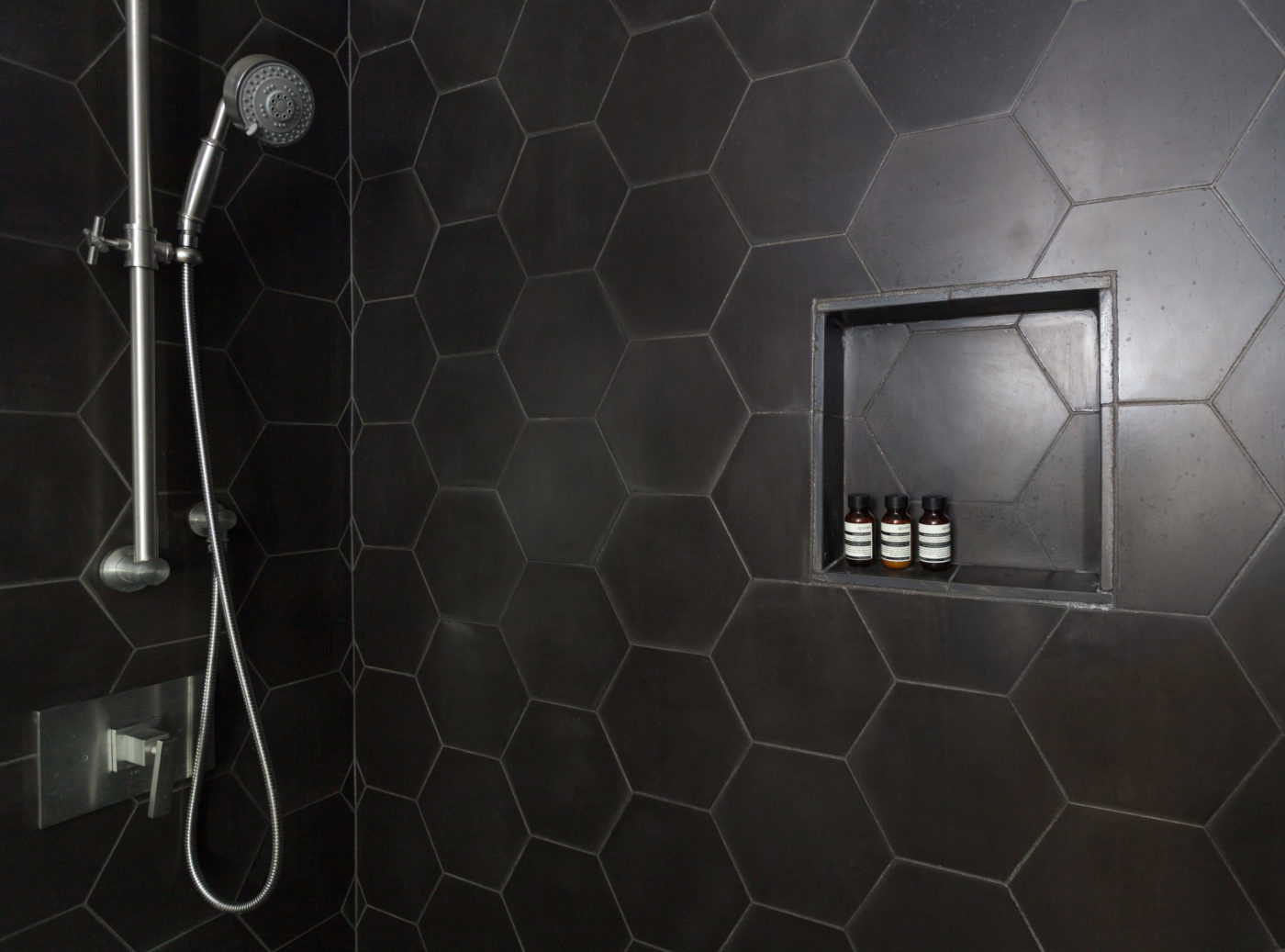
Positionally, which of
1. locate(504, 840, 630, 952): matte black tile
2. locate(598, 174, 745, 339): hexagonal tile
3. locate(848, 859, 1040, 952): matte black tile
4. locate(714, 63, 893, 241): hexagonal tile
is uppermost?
locate(714, 63, 893, 241): hexagonal tile

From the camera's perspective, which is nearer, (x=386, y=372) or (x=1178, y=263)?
(x=1178, y=263)

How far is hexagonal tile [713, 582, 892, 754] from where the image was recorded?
1.09 m

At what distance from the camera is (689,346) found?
1.20 m

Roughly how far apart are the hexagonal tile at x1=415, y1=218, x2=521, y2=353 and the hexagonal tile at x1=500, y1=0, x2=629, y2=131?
21 cm

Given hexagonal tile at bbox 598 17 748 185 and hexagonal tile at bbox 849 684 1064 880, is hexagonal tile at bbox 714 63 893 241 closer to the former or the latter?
hexagonal tile at bbox 598 17 748 185

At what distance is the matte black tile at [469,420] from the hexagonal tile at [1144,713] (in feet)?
2.91

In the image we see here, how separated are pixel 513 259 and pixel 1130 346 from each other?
939 millimetres

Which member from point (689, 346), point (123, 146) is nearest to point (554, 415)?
point (689, 346)

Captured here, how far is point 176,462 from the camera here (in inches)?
49.0

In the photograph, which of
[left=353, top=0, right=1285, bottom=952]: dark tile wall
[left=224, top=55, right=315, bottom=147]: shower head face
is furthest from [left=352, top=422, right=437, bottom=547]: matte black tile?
[left=224, top=55, right=315, bottom=147]: shower head face

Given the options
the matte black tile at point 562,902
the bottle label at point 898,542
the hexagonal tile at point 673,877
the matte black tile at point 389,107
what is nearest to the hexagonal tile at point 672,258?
the bottle label at point 898,542

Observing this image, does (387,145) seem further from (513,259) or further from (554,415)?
(554,415)

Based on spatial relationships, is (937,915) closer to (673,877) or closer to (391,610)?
(673,877)

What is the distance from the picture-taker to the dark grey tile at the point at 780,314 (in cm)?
110
